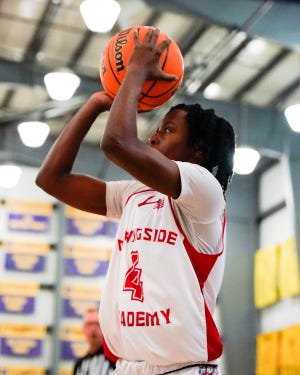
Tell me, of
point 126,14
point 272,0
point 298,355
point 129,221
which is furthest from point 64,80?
point 129,221

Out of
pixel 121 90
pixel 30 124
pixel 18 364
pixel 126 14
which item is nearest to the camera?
pixel 121 90

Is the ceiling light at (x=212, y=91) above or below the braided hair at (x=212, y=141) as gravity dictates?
above

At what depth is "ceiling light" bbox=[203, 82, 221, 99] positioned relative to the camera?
14080 millimetres

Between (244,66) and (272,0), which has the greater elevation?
(244,66)

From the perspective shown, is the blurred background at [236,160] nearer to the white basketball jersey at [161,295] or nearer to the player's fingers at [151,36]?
the player's fingers at [151,36]

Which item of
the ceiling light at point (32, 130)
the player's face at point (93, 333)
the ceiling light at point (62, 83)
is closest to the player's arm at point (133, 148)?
the player's face at point (93, 333)

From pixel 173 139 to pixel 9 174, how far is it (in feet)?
36.7

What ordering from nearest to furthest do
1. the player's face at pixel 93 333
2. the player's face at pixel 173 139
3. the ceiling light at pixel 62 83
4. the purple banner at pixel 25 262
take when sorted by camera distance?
the player's face at pixel 173 139 → the player's face at pixel 93 333 → the ceiling light at pixel 62 83 → the purple banner at pixel 25 262

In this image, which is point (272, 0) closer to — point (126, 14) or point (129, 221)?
point (126, 14)

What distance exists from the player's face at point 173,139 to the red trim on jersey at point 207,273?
256mm

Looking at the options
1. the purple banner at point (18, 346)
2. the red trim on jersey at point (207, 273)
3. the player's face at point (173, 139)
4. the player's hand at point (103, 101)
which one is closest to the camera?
the red trim on jersey at point (207, 273)

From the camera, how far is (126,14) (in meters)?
10.9

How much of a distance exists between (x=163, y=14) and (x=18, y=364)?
632 centimetres

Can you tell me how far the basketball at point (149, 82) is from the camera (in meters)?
3.22
